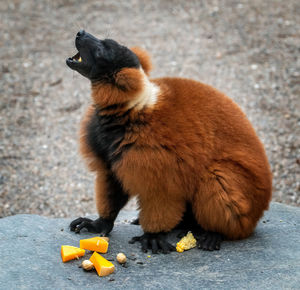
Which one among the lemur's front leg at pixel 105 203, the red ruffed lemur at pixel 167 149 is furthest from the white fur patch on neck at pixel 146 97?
the lemur's front leg at pixel 105 203

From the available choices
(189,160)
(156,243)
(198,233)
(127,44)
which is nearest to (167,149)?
(189,160)

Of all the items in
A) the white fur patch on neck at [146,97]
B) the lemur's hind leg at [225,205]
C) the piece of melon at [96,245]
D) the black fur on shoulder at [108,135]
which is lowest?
the piece of melon at [96,245]

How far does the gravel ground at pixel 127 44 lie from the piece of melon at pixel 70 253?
1.79 m

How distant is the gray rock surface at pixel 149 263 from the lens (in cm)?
295

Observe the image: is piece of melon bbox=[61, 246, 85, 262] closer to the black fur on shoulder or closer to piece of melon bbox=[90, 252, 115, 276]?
piece of melon bbox=[90, 252, 115, 276]

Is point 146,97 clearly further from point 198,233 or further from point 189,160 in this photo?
point 198,233

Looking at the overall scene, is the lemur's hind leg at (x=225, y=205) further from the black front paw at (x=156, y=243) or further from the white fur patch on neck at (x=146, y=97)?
the white fur patch on neck at (x=146, y=97)

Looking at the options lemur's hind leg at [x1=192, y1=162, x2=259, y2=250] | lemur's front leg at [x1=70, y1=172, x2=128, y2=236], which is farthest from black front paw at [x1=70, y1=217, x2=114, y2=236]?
lemur's hind leg at [x1=192, y1=162, x2=259, y2=250]

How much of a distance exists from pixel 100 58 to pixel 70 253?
1.45 m

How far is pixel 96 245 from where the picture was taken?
134 inches

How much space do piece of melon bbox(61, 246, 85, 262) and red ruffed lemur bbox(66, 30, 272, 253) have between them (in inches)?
21.2

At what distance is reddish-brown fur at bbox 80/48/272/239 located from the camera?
10.8ft

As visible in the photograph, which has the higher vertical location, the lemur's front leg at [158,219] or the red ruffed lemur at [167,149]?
the red ruffed lemur at [167,149]

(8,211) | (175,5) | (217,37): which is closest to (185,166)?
(8,211)
